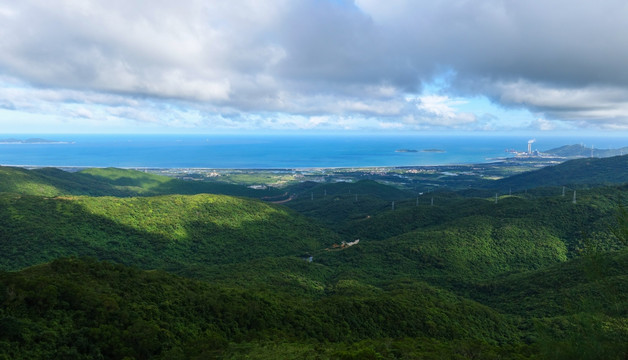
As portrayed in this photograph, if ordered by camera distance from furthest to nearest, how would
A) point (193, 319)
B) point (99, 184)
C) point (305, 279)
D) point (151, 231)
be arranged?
point (99, 184) < point (151, 231) < point (305, 279) < point (193, 319)

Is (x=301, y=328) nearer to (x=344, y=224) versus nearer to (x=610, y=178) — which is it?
(x=344, y=224)

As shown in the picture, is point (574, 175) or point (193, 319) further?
point (574, 175)

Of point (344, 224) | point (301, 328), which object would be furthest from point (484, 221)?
point (301, 328)

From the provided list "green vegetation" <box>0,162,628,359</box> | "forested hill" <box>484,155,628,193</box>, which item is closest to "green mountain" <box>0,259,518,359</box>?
"green vegetation" <box>0,162,628,359</box>

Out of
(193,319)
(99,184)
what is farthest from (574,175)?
(99,184)

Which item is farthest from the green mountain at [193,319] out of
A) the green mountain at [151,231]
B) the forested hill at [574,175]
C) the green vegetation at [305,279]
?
the forested hill at [574,175]

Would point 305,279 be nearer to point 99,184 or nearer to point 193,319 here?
point 193,319

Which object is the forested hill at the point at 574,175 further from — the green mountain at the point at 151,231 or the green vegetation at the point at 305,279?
the green mountain at the point at 151,231
